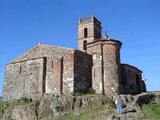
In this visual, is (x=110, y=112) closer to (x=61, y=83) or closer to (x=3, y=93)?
(x=61, y=83)

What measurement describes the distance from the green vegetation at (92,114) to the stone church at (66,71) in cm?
429

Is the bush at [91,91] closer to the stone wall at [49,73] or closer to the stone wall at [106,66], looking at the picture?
the stone wall at [106,66]

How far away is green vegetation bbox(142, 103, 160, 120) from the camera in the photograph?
40.7 metres

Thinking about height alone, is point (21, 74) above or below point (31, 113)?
above

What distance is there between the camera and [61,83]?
4616 centimetres

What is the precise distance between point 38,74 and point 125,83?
12439 mm

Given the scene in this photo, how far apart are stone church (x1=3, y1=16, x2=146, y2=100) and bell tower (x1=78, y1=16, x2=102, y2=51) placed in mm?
6921

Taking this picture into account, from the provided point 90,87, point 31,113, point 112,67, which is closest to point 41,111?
point 31,113

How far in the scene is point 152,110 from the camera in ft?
141

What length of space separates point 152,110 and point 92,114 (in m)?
7.60

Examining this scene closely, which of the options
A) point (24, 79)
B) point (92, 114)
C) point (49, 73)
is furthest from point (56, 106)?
point (24, 79)

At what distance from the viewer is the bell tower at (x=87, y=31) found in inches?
2208

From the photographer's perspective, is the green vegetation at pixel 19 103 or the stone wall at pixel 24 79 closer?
the green vegetation at pixel 19 103

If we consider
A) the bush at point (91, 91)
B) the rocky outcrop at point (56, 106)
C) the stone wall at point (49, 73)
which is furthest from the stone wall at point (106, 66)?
the rocky outcrop at point (56, 106)
